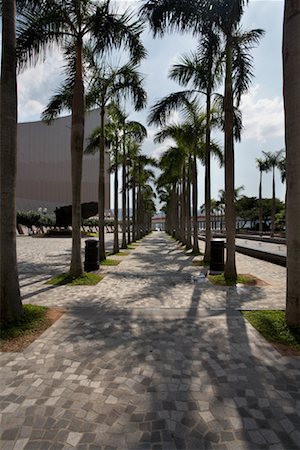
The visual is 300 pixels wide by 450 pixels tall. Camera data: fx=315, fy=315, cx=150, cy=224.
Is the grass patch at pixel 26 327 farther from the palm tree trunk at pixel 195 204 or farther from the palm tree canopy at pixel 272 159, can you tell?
the palm tree canopy at pixel 272 159

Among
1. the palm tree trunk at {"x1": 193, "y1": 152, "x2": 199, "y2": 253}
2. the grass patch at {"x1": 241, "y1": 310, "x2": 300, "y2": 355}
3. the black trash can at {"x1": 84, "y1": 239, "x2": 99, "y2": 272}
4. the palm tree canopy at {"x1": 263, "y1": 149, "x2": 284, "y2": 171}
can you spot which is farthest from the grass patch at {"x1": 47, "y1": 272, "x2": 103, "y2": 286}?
the palm tree canopy at {"x1": 263, "y1": 149, "x2": 284, "y2": 171}

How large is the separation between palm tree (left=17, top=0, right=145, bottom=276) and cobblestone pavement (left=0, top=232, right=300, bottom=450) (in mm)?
4935

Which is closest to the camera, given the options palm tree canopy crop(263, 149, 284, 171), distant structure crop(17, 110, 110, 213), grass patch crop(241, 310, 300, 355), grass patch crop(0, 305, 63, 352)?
grass patch crop(0, 305, 63, 352)

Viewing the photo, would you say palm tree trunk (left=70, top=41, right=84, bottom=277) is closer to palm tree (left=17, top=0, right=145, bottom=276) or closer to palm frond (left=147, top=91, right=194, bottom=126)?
palm tree (left=17, top=0, right=145, bottom=276)

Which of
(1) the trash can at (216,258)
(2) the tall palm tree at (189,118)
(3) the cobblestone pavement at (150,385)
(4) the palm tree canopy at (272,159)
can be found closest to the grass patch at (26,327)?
(3) the cobblestone pavement at (150,385)

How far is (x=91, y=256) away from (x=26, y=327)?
697 centimetres

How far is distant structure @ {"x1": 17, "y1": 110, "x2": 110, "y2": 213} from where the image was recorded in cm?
8506

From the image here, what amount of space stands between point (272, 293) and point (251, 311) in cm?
203

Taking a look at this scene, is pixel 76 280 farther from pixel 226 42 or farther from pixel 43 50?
pixel 226 42

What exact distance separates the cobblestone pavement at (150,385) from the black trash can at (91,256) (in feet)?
18.3

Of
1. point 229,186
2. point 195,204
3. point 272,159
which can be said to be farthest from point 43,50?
point 272,159

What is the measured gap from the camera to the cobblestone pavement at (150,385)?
2.65 m

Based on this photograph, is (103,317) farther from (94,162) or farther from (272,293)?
(94,162)

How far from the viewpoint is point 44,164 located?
8681 cm
